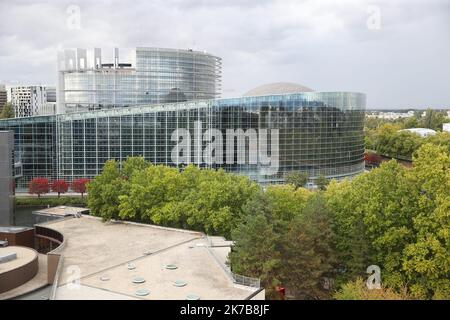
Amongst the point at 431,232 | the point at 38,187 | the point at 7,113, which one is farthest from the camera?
the point at 7,113

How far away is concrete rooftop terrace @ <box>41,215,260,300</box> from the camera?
14469mm

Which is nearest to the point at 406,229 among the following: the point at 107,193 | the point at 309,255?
the point at 309,255

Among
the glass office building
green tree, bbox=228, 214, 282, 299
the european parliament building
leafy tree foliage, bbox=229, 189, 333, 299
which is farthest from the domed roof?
green tree, bbox=228, 214, 282, 299

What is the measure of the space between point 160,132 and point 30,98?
3809 inches

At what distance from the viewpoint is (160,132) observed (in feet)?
139

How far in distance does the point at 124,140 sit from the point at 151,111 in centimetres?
349

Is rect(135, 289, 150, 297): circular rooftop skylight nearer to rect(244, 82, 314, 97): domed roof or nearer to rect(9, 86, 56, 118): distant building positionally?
rect(244, 82, 314, 97): domed roof

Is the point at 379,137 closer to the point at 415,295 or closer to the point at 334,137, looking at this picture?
the point at 334,137

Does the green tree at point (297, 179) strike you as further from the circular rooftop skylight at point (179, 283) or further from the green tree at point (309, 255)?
the circular rooftop skylight at point (179, 283)

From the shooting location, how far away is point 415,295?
50.1 feet

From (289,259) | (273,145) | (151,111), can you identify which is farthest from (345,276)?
(151,111)

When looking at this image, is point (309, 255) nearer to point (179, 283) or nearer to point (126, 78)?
point (179, 283)

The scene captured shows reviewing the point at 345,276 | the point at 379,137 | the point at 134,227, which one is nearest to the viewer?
the point at 345,276

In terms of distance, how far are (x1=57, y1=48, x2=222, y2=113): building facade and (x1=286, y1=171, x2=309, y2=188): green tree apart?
3101 cm
